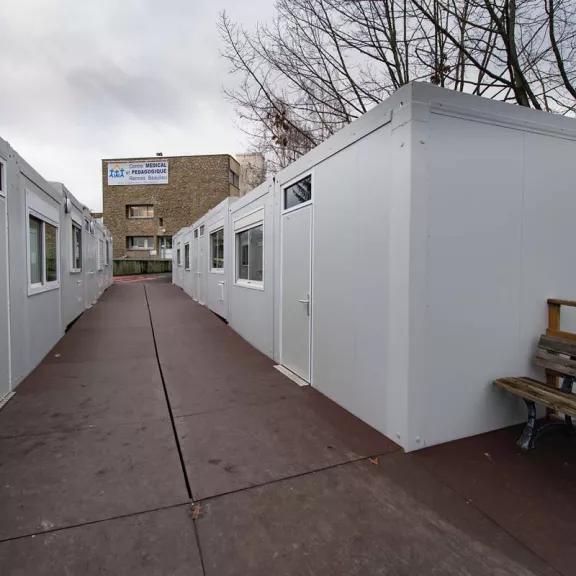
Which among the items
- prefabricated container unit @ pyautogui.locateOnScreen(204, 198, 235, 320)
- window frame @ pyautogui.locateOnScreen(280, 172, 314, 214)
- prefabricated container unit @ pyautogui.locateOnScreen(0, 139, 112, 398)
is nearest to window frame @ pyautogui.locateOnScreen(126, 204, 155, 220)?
prefabricated container unit @ pyautogui.locateOnScreen(204, 198, 235, 320)

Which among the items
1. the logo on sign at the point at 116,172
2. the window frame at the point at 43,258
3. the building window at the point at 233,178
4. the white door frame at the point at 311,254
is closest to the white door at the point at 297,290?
the white door frame at the point at 311,254

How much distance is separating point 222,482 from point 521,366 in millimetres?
2683

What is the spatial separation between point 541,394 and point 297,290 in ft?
9.27

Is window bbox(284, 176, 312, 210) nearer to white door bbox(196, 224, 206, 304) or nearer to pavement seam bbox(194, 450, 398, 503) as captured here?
pavement seam bbox(194, 450, 398, 503)

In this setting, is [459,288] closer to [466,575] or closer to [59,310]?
[466,575]

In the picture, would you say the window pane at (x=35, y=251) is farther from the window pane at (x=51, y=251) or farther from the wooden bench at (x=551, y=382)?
the wooden bench at (x=551, y=382)

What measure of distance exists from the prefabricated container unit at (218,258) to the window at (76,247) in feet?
11.0

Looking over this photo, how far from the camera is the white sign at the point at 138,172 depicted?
34.2 m

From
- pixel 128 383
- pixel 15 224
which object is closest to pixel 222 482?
pixel 128 383

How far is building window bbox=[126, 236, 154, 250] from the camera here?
34138 mm

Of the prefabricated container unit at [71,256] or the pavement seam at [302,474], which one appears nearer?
the pavement seam at [302,474]

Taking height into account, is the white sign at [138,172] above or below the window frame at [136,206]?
above

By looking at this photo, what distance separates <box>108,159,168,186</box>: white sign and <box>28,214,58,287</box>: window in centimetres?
2956

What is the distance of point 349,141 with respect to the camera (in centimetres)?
358
